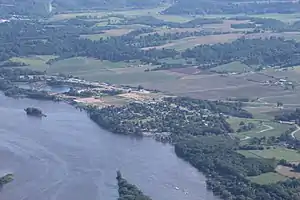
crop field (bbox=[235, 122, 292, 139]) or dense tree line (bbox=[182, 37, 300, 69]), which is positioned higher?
dense tree line (bbox=[182, 37, 300, 69])

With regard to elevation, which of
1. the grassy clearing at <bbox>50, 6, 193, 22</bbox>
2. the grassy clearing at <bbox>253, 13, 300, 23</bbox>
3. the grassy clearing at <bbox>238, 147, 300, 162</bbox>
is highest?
the grassy clearing at <bbox>50, 6, 193, 22</bbox>

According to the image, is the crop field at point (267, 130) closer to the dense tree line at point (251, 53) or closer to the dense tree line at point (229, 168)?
the dense tree line at point (229, 168)

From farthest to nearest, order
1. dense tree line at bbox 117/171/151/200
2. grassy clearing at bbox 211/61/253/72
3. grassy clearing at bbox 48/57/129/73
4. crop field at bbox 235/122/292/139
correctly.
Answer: grassy clearing at bbox 48/57/129/73 → grassy clearing at bbox 211/61/253/72 → crop field at bbox 235/122/292/139 → dense tree line at bbox 117/171/151/200

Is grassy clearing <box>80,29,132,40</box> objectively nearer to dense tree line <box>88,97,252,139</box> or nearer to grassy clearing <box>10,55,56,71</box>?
grassy clearing <box>10,55,56,71</box>

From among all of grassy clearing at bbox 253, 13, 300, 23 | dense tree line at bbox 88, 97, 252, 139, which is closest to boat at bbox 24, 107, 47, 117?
dense tree line at bbox 88, 97, 252, 139

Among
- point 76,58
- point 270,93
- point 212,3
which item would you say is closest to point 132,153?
point 270,93

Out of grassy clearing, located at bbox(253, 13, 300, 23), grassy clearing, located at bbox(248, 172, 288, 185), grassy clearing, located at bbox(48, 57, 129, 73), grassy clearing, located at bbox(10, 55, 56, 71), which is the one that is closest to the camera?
grassy clearing, located at bbox(248, 172, 288, 185)

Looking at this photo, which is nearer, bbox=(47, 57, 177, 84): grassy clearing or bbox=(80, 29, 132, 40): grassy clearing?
bbox=(47, 57, 177, 84): grassy clearing

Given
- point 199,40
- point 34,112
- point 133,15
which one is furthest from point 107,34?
point 34,112
